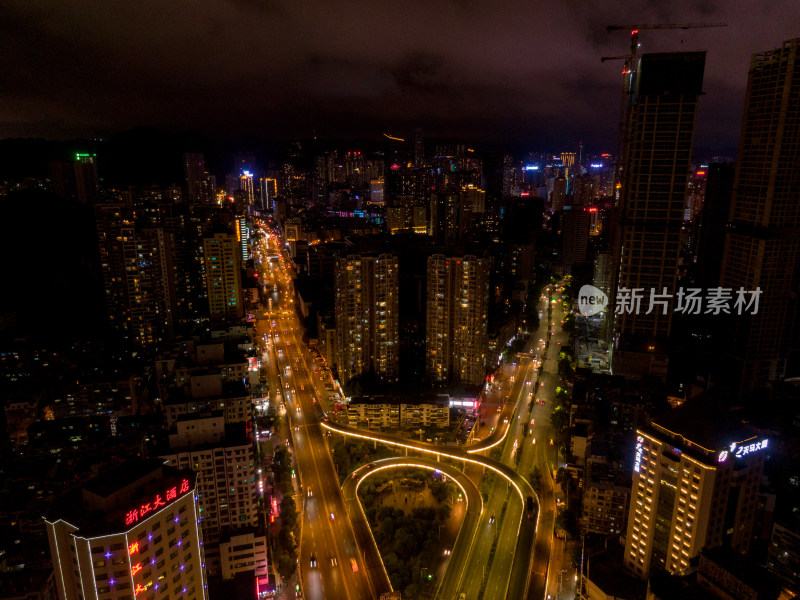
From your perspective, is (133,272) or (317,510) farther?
(133,272)

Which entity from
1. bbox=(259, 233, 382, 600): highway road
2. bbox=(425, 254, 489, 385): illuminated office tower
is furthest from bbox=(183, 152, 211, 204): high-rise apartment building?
bbox=(425, 254, 489, 385): illuminated office tower

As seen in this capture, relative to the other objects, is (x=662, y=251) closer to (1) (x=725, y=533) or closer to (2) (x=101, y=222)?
(1) (x=725, y=533)

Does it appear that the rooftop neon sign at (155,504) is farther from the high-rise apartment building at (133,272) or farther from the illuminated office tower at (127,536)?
the high-rise apartment building at (133,272)

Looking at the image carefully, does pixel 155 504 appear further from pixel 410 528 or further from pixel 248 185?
pixel 248 185

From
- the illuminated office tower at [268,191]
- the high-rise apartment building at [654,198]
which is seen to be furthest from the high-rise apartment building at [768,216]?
the illuminated office tower at [268,191]

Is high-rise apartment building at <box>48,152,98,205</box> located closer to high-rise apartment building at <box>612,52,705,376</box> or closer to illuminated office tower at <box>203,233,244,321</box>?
illuminated office tower at <box>203,233,244,321</box>

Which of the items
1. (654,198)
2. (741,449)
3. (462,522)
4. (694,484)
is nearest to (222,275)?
(462,522)
